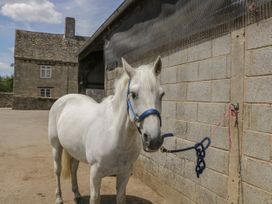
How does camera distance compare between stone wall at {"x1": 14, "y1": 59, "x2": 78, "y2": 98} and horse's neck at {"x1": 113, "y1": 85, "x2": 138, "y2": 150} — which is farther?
stone wall at {"x1": 14, "y1": 59, "x2": 78, "y2": 98}

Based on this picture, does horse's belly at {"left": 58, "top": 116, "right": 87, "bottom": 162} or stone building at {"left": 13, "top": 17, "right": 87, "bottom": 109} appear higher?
stone building at {"left": 13, "top": 17, "right": 87, "bottom": 109}

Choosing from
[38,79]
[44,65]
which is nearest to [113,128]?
[38,79]

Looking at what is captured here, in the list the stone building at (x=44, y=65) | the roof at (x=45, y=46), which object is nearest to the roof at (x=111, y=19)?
the stone building at (x=44, y=65)

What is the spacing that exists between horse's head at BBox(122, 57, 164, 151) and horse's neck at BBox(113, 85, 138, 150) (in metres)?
0.25

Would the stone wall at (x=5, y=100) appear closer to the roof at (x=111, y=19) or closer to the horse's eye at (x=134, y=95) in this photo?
the roof at (x=111, y=19)

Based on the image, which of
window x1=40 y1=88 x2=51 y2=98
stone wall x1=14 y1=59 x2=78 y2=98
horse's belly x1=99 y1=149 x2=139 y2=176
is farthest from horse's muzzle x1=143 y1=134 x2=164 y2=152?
window x1=40 y1=88 x2=51 y2=98

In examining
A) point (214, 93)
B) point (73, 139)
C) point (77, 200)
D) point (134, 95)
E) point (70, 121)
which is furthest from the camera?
point (77, 200)

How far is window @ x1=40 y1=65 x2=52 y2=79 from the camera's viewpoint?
30969 mm

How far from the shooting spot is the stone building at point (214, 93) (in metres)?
2.36

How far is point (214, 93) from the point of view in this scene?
2.98 metres

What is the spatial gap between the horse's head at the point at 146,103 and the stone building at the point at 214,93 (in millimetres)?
789

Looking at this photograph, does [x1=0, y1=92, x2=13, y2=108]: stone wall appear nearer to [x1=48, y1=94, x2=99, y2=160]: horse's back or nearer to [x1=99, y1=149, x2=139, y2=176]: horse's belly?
[x1=48, y1=94, x2=99, y2=160]: horse's back

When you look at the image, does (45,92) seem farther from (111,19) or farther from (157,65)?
(157,65)

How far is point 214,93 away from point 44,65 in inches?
1188
